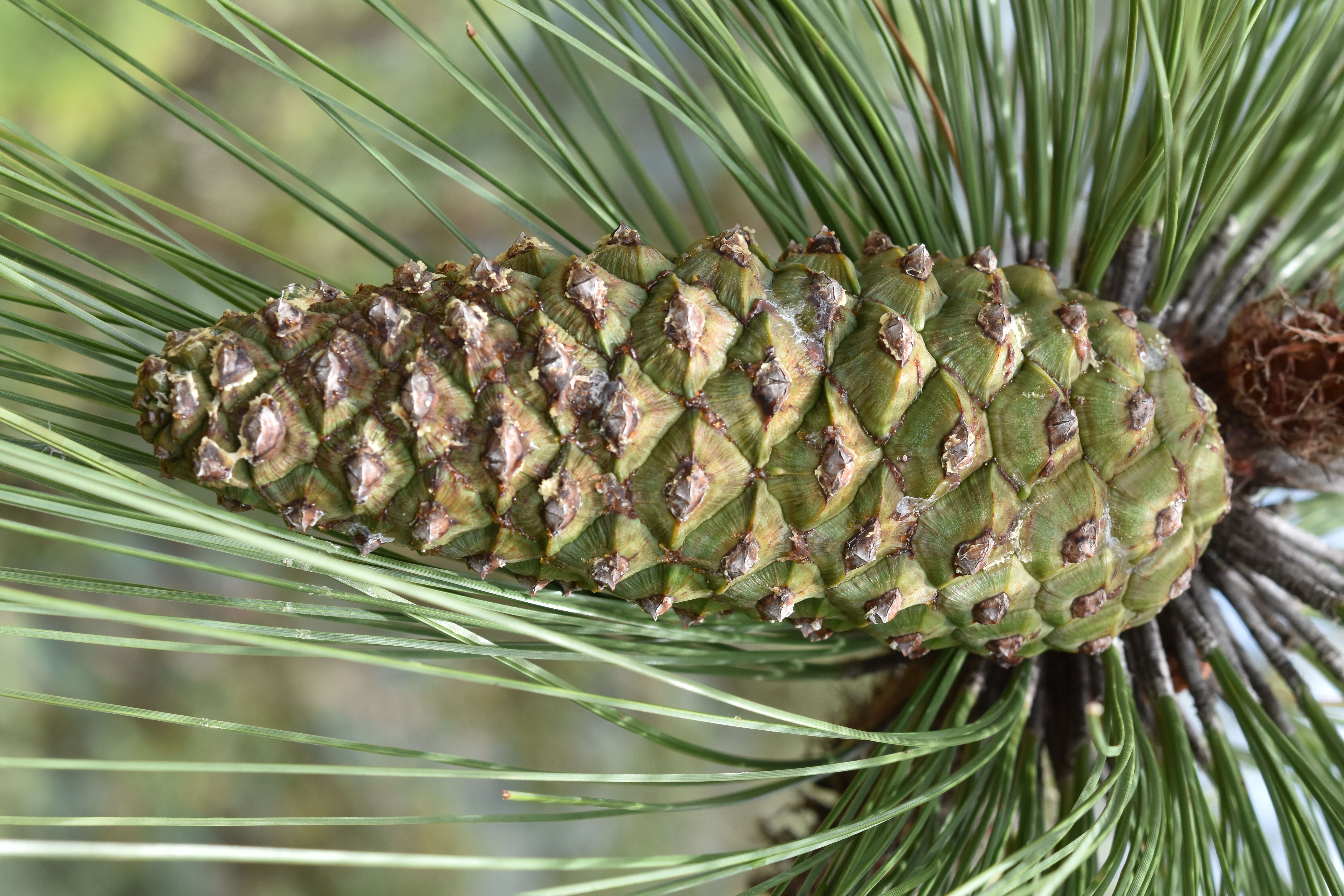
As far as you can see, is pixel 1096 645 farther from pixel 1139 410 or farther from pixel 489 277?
pixel 489 277

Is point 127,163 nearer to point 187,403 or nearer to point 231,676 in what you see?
point 231,676

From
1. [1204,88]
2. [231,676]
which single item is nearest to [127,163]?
[231,676]

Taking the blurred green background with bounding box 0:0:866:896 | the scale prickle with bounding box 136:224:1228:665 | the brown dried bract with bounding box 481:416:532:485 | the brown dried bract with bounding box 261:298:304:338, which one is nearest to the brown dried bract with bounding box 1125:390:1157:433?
the scale prickle with bounding box 136:224:1228:665

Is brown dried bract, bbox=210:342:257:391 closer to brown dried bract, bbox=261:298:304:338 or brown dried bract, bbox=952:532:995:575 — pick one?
brown dried bract, bbox=261:298:304:338

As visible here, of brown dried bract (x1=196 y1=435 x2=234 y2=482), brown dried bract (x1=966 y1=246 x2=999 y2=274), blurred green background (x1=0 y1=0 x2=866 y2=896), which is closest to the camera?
brown dried bract (x1=196 y1=435 x2=234 y2=482)

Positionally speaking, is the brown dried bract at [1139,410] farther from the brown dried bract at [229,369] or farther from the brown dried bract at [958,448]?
the brown dried bract at [229,369]

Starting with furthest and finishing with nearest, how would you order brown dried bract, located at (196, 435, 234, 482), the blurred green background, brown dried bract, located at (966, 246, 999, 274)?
the blurred green background
brown dried bract, located at (966, 246, 999, 274)
brown dried bract, located at (196, 435, 234, 482)

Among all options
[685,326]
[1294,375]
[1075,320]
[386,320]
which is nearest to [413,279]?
[386,320]
